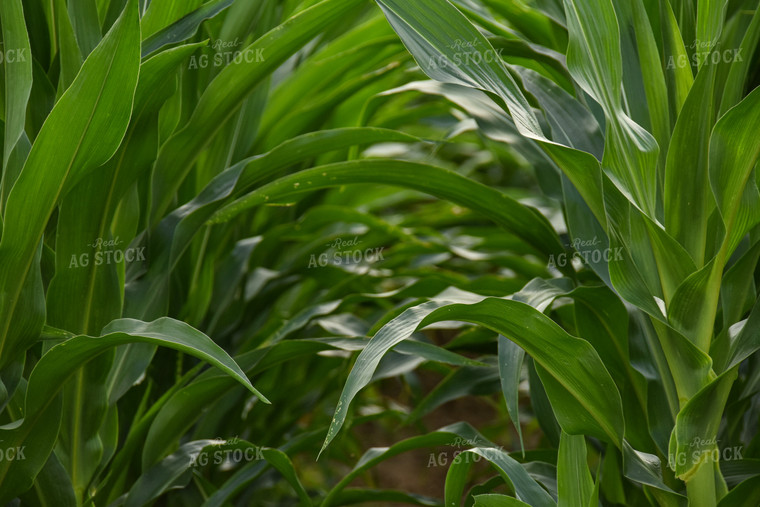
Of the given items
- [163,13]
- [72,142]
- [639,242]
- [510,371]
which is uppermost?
[163,13]

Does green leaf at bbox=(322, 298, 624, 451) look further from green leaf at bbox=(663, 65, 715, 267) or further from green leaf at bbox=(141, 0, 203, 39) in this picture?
green leaf at bbox=(141, 0, 203, 39)

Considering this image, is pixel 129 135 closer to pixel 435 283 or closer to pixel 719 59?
pixel 435 283

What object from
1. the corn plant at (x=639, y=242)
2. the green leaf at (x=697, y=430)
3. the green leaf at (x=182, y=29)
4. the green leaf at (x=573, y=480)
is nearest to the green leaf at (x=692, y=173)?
the corn plant at (x=639, y=242)

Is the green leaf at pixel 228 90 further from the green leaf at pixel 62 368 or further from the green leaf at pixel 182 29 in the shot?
the green leaf at pixel 62 368

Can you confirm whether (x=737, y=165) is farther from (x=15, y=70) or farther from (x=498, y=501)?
(x=15, y=70)

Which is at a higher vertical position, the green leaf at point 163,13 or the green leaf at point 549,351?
the green leaf at point 163,13

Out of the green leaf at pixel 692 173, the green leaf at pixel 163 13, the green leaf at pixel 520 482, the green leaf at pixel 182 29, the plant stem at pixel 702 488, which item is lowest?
the plant stem at pixel 702 488

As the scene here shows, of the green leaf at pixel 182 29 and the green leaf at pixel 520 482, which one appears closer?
the green leaf at pixel 520 482

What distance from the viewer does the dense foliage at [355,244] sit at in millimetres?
703

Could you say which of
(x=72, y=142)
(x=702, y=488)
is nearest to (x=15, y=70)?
(x=72, y=142)

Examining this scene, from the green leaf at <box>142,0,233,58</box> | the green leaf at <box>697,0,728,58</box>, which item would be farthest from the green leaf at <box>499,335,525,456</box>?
the green leaf at <box>142,0,233,58</box>

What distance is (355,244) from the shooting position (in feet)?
4.12

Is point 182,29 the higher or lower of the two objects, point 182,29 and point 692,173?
the higher

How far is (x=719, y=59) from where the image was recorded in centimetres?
83
